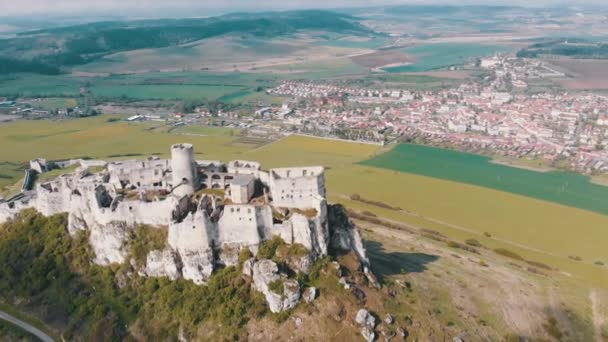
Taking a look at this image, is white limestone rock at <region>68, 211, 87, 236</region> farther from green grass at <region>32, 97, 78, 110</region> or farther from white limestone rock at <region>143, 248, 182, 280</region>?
green grass at <region>32, 97, 78, 110</region>

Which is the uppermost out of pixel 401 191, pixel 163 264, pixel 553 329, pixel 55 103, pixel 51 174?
pixel 163 264

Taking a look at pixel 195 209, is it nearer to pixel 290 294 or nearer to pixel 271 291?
pixel 271 291

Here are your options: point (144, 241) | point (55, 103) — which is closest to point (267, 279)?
point (144, 241)

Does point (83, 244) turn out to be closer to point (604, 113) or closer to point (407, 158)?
point (407, 158)

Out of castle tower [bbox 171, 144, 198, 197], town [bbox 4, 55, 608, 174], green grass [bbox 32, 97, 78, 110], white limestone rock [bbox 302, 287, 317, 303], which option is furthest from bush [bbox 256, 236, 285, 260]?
green grass [bbox 32, 97, 78, 110]

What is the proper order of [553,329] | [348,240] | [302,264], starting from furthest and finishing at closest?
[348,240], [553,329], [302,264]

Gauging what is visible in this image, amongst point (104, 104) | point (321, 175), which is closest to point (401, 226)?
point (321, 175)
